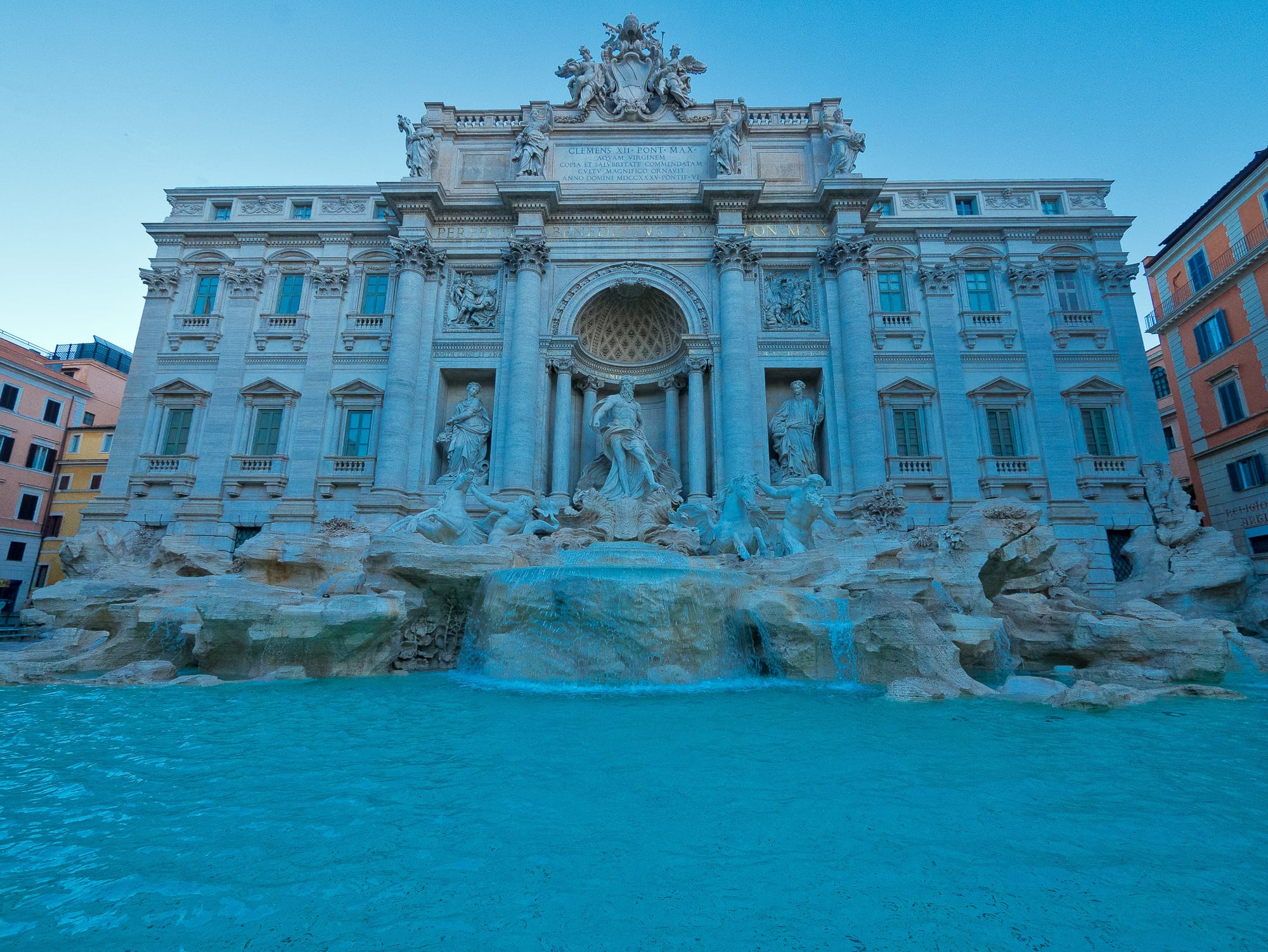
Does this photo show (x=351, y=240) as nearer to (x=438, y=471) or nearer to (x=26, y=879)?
(x=438, y=471)

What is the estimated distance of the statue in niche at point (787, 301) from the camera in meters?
19.7

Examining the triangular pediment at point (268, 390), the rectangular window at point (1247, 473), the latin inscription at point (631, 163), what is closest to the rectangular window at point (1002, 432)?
the rectangular window at point (1247, 473)

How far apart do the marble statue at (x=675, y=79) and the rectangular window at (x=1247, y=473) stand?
21615 millimetres

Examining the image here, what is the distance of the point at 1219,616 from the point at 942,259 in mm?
12822

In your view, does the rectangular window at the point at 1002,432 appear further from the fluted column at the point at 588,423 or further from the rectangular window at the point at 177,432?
the rectangular window at the point at 177,432

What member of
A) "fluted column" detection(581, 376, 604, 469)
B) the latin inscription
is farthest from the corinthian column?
"fluted column" detection(581, 376, 604, 469)

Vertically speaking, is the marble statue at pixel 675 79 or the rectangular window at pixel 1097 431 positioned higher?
the marble statue at pixel 675 79

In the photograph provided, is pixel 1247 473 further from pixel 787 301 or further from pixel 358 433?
pixel 358 433

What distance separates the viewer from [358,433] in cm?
1959

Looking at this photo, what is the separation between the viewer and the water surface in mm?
2303

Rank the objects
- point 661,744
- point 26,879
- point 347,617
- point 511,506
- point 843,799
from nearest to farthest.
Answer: point 26,879, point 843,799, point 661,744, point 347,617, point 511,506

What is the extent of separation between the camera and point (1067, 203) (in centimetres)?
2100

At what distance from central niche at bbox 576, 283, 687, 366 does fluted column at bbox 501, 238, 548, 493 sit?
1659 millimetres

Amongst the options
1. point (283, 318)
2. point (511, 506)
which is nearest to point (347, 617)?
point (511, 506)
